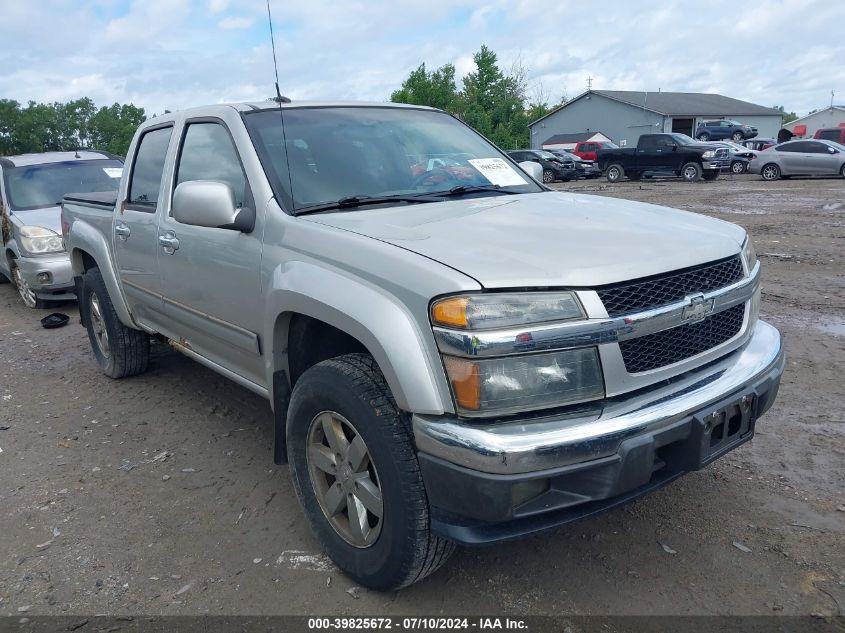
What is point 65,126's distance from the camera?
77.0m

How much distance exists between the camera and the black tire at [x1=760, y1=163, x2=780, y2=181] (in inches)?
896

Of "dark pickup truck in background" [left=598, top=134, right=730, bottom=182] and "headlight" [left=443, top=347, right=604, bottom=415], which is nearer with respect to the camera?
"headlight" [left=443, top=347, right=604, bottom=415]

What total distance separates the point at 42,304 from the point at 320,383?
22.8 ft

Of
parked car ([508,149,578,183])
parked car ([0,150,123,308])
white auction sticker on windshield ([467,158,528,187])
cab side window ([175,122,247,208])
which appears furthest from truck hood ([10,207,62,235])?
parked car ([508,149,578,183])

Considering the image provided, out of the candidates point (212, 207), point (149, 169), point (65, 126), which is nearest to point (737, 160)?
point (149, 169)

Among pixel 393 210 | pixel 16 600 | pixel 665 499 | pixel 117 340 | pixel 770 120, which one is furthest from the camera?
pixel 770 120

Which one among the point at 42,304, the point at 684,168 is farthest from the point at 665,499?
the point at 684,168

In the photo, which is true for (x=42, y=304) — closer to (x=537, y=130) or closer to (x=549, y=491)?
(x=549, y=491)

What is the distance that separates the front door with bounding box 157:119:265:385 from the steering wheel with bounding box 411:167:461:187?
82 cm

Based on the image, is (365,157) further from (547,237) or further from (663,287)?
(663,287)

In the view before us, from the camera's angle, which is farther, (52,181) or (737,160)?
(737,160)

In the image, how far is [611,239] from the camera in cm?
254

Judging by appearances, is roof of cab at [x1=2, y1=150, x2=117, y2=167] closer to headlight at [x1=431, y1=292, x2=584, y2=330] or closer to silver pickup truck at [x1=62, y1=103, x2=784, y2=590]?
silver pickup truck at [x1=62, y1=103, x2=784, y2=590]

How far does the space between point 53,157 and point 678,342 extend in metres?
9.12
